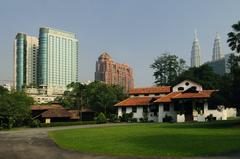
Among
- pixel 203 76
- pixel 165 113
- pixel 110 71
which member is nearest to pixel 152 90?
pixel 165 113

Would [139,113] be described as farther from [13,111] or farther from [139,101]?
[13,111]

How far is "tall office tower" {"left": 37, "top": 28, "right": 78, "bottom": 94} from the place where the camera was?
156000 mm

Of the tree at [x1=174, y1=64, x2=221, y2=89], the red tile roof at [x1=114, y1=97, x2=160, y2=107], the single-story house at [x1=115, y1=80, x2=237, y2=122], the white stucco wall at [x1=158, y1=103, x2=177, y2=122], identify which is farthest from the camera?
the tree at [x1=174, y1=64, x2=221, y2=89]

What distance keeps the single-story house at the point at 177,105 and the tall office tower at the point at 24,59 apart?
8568 centimetres

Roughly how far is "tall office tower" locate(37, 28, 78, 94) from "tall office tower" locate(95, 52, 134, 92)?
11251 millimetres

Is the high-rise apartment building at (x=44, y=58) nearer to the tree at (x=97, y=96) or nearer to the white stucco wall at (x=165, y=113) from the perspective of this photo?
the tree at (x=97, y=96)

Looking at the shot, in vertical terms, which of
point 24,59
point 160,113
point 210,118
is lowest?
point 210,118

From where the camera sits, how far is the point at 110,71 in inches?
6845

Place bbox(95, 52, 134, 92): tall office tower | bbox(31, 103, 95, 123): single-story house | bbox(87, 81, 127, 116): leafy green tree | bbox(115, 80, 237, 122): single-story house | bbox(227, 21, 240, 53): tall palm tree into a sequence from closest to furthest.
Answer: bbox(227, 21, 240, 53): tall palm tree, bbox(115, 80, 237, 122): single-story house, bbox(31, 103, 95, 123): single-story house, bbox(87, 81, 127, 116): leafy green tree, bbox(95, 52, 134, 92): tall office tower

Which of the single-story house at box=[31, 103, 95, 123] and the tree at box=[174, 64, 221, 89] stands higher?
the tree at box=[174, 64, 221, 89]

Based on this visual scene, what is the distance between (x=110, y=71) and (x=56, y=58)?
91.1ft

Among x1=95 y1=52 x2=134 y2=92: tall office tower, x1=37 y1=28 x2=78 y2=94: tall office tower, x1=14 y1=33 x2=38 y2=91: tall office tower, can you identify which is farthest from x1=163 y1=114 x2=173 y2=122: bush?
x1=14 y1=33 x2=38 y2=91: tall office tower

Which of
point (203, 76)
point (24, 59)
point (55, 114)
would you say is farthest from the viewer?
point (24, 59)

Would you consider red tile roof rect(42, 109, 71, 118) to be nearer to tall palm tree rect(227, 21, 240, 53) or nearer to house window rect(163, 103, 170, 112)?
house window rect(163, 103, 170, 112)
